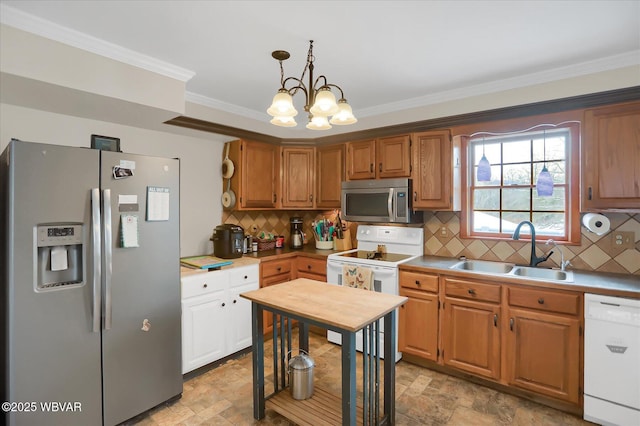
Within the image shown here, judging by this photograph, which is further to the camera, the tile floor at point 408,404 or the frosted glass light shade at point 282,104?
the tile floor at point 408,404

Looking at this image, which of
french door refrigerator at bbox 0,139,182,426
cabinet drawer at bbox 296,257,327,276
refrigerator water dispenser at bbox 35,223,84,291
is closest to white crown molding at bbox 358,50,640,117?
cabinet drawer at bbox 296,257,327,276

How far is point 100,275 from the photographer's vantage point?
1929 mm

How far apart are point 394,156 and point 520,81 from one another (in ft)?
3.97

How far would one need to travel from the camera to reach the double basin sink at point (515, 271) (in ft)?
7.97

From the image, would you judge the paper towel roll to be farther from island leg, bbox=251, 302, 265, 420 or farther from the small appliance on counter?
the small appliance on counter

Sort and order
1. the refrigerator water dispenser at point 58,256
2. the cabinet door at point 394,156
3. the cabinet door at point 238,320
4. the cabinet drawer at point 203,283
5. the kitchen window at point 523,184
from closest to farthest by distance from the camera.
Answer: the refrigerator water dispenser at point 58,256 → the cabinet drawer at point 203,283 → the kitchen window at point 523,184 → the cabinet door at point 238,320 → the cabinet door at point 394,156

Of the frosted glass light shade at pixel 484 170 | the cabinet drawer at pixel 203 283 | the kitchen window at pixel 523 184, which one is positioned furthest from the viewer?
the frosted glass light shade at pixel 484 170

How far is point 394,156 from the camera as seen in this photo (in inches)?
130

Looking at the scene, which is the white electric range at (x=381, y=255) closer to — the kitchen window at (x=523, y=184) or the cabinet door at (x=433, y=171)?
the cabinet door at (x=433, y=171)

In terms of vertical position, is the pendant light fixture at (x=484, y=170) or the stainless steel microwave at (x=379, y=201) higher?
the pendant light fixture at (x=484, y=170)

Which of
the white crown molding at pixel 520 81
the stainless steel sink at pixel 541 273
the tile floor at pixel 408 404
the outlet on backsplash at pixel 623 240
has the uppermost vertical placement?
the white crown molding at pixel 520 81

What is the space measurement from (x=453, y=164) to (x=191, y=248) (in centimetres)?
275

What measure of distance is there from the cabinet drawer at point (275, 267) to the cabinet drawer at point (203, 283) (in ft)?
1.65

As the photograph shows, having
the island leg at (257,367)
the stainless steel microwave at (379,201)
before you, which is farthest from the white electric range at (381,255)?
the island leg at (257,367)
